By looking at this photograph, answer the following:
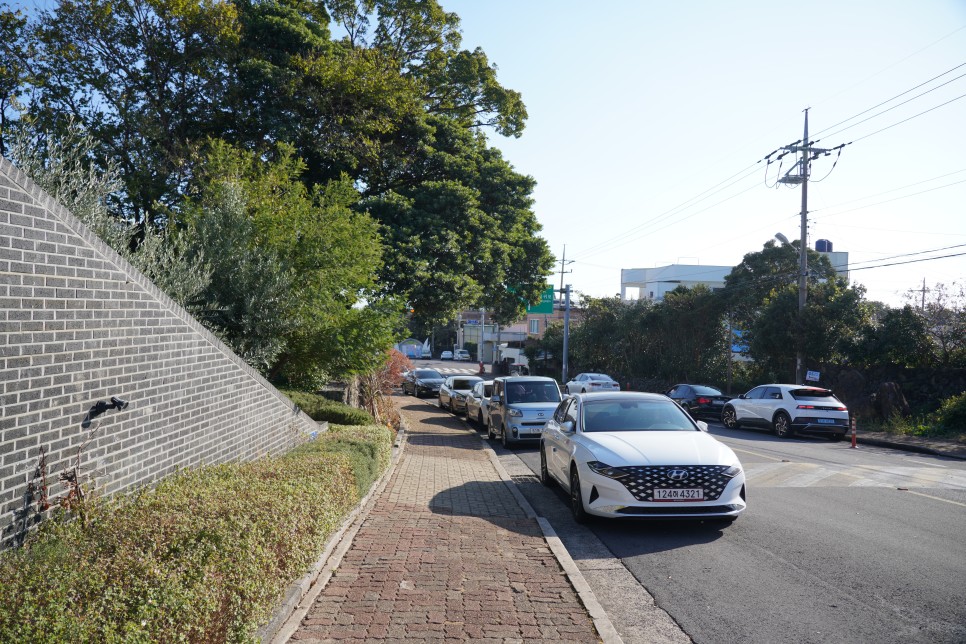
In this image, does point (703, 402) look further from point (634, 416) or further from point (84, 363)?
point (84, 363)

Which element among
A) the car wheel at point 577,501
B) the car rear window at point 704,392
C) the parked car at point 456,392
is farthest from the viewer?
the car rear window at point 704,392

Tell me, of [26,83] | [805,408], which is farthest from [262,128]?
[805,408]

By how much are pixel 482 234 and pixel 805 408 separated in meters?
10.3

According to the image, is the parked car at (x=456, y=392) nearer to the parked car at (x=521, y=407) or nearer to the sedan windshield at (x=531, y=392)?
the parked car at (x=521, y=407)

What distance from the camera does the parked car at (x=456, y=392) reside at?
83.3 ft

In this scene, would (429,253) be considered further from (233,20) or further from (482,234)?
(233,20)

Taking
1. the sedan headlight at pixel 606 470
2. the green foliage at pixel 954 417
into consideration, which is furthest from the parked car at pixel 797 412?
the sedan headlight at pixel 606 470

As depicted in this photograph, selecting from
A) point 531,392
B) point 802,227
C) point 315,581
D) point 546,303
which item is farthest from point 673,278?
point 315,581

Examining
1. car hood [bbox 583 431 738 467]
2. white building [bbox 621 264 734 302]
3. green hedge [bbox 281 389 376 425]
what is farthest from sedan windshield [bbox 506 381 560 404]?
white building [bbox 621 264 734 302]

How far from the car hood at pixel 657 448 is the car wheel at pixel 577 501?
43 cm

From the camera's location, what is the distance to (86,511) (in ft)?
15.9

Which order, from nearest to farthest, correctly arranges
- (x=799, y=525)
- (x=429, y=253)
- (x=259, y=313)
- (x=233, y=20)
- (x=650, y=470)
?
(x=650, y=470), (x=799, y=525), (x=259, y=313), (x=233, y=20), (x=429, y=253)

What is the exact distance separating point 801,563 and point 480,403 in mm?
14772

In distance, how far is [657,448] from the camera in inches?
318
